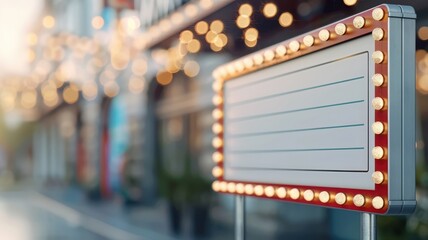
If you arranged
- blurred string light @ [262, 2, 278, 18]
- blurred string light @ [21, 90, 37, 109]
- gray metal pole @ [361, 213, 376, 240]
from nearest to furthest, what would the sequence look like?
gray metal pole @ [361, 213, 376, 240] < blurred string light @ [262, 2, 278, 18] < blurred string light @ [21, 90, 37, 109]

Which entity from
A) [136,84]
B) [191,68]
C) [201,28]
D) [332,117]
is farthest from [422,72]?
[136,84]

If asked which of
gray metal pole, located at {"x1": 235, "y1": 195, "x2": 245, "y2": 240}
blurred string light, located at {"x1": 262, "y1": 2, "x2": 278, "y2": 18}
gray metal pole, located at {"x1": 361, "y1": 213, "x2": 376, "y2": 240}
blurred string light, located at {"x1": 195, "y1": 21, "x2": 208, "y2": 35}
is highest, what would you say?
blurred string light, located at {"x1": 262, "y1": 2, "x2": 278, "y2": 18}

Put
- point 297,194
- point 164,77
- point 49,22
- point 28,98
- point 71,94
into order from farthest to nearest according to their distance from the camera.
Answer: point 28,98, point 71,94, point 49,22, point 164,77, point 297,194

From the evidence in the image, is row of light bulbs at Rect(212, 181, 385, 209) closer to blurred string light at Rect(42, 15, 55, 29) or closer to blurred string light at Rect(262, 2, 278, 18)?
blurred string light at Rect(262, 2, 278, 18)

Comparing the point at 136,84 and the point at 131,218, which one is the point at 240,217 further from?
the point at 136,84

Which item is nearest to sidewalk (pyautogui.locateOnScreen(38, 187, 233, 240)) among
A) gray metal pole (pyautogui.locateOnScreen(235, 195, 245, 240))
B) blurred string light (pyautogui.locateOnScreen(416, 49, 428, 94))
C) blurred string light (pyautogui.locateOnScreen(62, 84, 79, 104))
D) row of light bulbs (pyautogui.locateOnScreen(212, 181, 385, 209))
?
blurred string light (pyautogui.locateOnScreen(416, 49, 428, 94))

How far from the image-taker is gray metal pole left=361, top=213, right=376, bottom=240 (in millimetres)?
4293

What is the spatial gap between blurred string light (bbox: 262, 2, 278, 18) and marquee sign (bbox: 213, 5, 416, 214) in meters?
3.55

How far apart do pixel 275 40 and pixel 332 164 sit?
7.35m

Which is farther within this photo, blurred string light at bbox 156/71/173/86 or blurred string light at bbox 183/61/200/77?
blurred string light at bbox 156/71/173/86

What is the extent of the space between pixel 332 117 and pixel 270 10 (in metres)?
5.56

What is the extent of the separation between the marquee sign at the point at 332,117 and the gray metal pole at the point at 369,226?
0.14 metres

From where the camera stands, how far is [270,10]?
9906 millimetres

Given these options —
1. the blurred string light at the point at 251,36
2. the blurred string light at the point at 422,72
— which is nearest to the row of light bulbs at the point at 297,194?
the blurred string light at the point at 251,36
